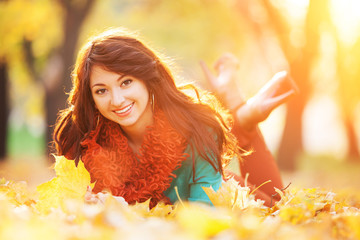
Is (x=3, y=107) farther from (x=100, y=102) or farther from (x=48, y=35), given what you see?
(x=100, y=102)

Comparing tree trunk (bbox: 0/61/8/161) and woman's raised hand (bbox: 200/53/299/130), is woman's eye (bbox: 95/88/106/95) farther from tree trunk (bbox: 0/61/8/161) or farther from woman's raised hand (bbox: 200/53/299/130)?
tree trunk (bbox: 0/61/8/161)

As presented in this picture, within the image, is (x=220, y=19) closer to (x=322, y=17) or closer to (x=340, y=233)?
(x=322, y=17)

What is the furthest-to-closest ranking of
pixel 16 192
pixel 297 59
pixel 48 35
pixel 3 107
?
pixel 48 35 → pixel 297 59 → pixel 3 107 → pixel 16 192

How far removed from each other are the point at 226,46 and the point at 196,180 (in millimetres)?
14562

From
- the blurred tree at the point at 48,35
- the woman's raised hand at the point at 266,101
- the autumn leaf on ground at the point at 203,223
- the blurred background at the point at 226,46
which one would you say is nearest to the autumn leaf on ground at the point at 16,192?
the autumn leaf on ground at the point at 203,223

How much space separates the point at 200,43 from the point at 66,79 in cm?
705

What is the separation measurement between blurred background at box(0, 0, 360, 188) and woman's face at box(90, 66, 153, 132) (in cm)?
338

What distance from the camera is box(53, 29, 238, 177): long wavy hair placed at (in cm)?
275

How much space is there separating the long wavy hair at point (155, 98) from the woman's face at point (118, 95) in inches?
1.8

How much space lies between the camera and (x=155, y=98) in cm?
299

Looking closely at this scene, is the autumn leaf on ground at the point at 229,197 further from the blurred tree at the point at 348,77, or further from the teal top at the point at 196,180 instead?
the blurred tree at the point at 348,77

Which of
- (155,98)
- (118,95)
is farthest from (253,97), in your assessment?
(118,95)

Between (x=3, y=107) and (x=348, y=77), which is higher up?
(x=348, y=77)

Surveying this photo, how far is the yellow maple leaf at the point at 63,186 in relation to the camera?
204cm
